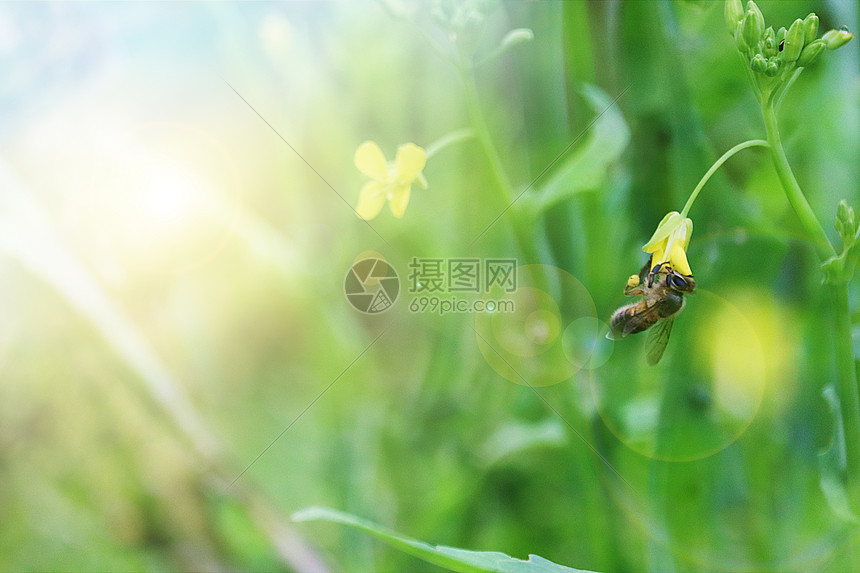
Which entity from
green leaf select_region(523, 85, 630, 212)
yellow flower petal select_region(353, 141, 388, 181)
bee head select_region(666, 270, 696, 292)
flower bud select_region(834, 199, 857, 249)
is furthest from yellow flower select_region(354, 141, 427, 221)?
flower bud select_region(834, 199, 857, 249)

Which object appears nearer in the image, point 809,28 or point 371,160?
point 809,28

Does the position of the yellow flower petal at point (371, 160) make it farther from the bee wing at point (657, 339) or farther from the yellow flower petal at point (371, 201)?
the bee wing at point (657, 339)

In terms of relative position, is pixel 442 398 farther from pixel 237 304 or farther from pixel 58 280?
pixel 58 280

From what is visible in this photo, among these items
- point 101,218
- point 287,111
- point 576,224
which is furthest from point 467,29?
point 101,218

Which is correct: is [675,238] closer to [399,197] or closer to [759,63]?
[759,63]

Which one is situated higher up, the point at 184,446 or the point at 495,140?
the point at 495,140

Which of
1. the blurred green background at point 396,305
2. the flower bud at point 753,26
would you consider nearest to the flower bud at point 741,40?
the flower bud at point 753,26

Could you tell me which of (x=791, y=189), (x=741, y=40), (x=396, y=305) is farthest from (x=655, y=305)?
(x=396, y=305)
